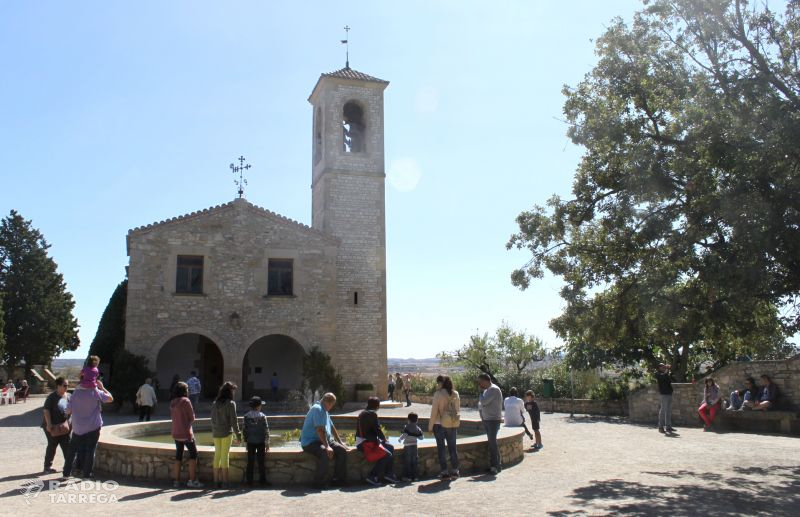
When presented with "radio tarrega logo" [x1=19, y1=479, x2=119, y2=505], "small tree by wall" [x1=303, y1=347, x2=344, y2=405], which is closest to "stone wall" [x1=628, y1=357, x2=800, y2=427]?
"small tree by wall" [x1=303, y1=347, x2=344, y2=405]

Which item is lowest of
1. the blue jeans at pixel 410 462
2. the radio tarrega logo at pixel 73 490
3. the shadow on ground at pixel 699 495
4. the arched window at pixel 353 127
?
the shadow on ground at pixel 699 495

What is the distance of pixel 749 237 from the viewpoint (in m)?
8.32

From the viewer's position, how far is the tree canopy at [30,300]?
128ft

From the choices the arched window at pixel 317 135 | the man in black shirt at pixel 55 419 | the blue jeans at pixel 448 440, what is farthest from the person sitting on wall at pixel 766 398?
the arched window at pixel 317 135

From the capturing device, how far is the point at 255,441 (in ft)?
27.4

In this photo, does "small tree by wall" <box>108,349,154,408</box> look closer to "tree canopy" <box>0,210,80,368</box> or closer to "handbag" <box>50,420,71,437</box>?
"handbag" <box>50,420,71,437</box>

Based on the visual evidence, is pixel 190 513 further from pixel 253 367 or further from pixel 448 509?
pixel 253 367

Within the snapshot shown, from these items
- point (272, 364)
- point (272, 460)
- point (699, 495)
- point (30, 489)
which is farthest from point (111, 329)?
point (699, 495)

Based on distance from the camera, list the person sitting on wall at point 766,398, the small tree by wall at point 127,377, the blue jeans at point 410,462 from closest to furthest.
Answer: the blue jeans at point 410,462, the person sitting on wall at point 766,398, the small tree by wall at point 127,377

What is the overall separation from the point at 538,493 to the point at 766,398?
361 inches

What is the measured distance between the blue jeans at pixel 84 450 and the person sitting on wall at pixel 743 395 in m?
13.5

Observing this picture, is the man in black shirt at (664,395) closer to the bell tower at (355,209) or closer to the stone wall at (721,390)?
the stone wall at (721,390)

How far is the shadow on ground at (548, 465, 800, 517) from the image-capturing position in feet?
23.1

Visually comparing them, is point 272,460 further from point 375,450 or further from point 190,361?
point 190,361
